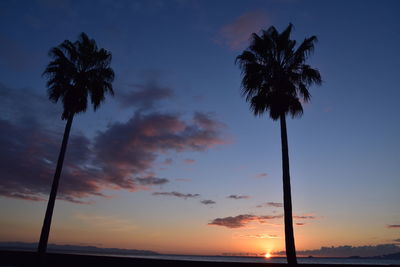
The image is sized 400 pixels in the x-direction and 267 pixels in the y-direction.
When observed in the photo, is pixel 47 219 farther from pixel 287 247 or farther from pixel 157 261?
pixel 287 247

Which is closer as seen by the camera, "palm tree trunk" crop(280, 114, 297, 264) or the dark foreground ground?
"palm tree trunk" crop(280, 114, 297, 264)

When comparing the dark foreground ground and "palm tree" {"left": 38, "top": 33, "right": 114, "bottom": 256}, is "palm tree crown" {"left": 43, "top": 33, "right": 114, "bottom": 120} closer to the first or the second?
"palm tree" {"left": 38, "top": 33, "right": 114, "bottom": 256}

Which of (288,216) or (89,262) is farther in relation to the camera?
(89,262)

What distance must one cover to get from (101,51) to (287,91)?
46.7 ft

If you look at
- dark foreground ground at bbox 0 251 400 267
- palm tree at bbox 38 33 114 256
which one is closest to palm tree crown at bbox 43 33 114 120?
palm tree at bbox 38 33 114 256

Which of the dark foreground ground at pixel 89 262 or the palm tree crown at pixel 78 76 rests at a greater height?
the palm tree crown at pixel 78 76

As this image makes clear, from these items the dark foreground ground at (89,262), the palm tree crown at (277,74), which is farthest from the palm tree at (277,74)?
the dark foreground ground at (89,262)

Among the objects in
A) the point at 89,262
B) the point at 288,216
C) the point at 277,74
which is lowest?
the point at 89,262

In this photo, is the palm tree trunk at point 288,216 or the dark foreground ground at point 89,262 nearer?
the palm tree trunk at point 288,216

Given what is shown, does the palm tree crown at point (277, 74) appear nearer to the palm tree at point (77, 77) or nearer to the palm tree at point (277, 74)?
the palm tree at point (277, 74)

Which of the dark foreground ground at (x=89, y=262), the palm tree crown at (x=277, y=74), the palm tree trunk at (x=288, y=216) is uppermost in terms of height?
the palm tree crown at (x=277, y=74)

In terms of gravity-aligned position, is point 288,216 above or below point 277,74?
below

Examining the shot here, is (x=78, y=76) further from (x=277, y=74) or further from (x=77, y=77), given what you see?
(x=277, y=74)

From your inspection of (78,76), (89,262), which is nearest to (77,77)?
(78,76)
